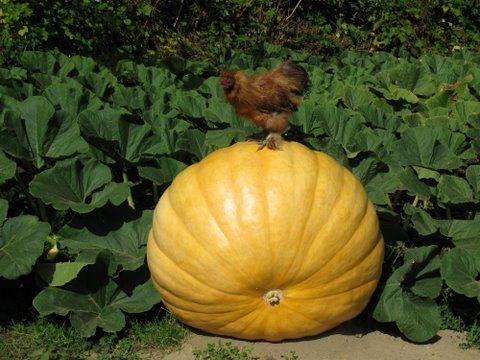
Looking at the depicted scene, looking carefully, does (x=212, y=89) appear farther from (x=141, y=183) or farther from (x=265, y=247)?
(x=265, y=247)

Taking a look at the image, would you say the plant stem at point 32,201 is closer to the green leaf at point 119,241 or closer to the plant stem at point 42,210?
the plant stem at point 42,210

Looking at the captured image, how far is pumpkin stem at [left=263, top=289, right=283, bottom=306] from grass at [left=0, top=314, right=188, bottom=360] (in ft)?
1.95

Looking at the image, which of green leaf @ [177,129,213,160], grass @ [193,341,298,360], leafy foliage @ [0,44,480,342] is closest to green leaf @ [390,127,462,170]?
leafy foliage @ [0,44,480,342]

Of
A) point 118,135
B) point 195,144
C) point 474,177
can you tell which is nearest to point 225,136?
point 195,144

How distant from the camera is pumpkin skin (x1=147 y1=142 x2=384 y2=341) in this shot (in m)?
3.14

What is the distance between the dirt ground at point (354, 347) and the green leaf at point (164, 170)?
2.92ft

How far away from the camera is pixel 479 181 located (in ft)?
13.3

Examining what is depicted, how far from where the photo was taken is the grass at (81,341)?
3365mm

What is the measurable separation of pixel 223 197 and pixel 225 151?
37 centimetres

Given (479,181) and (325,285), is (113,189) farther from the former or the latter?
(479,181)

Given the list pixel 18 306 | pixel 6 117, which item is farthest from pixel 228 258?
pixel 6 117

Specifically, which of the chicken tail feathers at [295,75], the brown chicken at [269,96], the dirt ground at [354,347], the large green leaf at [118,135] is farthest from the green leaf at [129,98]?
the dirt ground at [354,347]

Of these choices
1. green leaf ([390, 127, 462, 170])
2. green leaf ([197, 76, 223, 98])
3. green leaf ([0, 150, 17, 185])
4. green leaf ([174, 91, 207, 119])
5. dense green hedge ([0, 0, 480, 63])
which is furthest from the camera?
dense green hedge ([0, 0, 480, 63])

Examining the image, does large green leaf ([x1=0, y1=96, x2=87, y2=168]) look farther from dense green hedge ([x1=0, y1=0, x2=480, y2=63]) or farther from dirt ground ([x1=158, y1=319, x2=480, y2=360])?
dense green hedge ([x1=0, y1=0, x2=480, y2=63])
